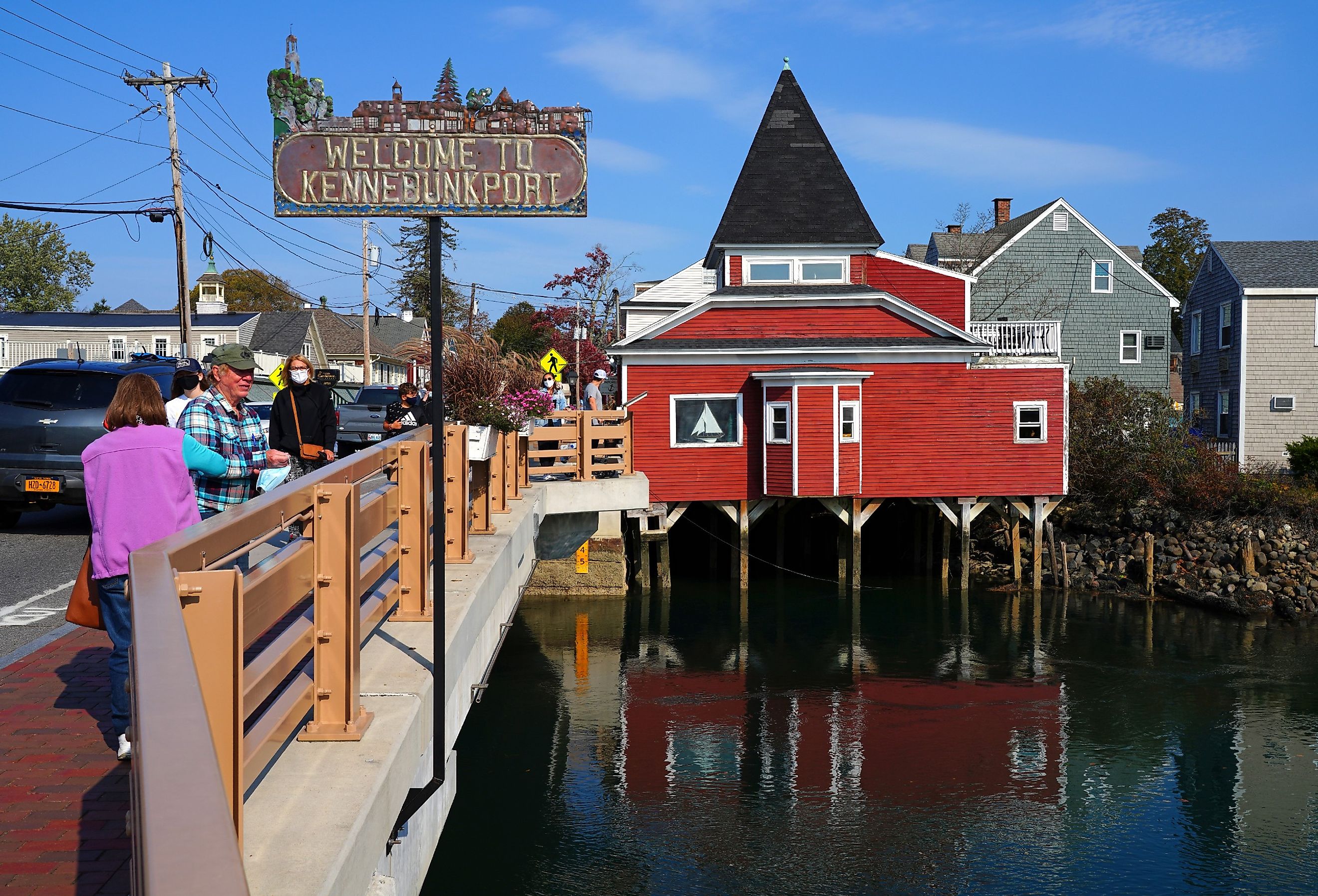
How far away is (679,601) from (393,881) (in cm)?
2234

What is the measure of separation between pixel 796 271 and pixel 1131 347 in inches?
759

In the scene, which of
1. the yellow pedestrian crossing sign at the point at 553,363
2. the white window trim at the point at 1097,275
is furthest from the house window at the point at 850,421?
the white window trim at the point at 1097,275

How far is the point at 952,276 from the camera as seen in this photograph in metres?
28.2

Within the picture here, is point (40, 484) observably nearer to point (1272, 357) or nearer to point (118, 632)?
point (118, 632)

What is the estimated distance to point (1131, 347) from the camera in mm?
40812

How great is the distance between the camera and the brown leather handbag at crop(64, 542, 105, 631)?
17.6 ft

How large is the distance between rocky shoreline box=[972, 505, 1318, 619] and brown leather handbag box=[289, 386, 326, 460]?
2258 centimetres

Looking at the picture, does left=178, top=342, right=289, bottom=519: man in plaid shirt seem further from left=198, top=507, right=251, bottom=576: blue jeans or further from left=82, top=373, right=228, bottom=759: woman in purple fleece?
left=82, top=373, right=228, bottom=759: woman in purple fleece

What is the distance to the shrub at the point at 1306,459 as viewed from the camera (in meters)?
30.0

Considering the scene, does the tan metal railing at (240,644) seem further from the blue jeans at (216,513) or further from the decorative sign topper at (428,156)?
the decorative sign topper at (428,156)

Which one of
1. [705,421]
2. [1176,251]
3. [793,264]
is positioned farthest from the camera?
[1176,251]

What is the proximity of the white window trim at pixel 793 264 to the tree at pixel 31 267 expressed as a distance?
6802 cm

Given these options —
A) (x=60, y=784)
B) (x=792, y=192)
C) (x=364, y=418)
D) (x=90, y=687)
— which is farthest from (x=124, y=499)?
(x=792, y=192)

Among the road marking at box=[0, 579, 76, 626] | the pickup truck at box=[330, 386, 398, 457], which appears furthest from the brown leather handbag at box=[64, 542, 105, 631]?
the pickup truck at box=[330, 386, 398, 457]
